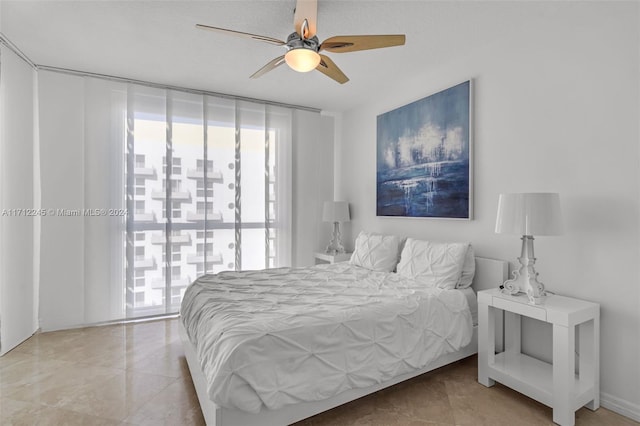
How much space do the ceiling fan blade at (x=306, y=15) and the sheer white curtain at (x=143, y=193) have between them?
7.30 ft

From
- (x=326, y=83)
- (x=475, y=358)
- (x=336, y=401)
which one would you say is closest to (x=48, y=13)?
(x=326, y=83)

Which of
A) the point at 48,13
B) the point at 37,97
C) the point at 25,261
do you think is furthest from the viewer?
the point at 37,97

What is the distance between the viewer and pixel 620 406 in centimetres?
199

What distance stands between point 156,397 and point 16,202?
228cm

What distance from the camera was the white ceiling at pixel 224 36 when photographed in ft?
7.55

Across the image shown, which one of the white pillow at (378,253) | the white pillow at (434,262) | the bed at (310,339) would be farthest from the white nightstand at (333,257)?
the bed at (310,339)

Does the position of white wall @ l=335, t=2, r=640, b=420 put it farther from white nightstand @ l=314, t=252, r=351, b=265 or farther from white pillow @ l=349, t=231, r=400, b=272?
white nightstand @ l=314, t=252, r=351, b=265

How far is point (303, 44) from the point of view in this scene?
2.16m

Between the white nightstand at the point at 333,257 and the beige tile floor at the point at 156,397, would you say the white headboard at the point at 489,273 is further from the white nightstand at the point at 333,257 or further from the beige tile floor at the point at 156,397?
the white nightstand at the point at 333,257

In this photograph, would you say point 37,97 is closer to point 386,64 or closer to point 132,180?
point 132,180

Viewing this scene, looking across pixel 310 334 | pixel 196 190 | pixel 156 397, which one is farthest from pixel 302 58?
pixel 156 397

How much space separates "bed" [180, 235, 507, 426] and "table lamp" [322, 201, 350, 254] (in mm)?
1639

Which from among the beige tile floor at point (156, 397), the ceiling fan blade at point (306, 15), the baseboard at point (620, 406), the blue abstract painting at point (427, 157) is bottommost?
the beige tile floor at point (156, 397)

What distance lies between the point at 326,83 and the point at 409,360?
2.93 meters
